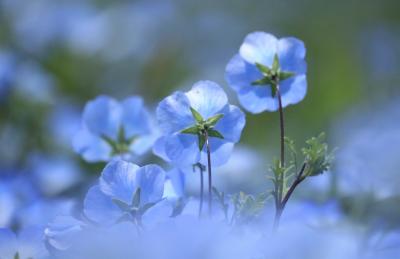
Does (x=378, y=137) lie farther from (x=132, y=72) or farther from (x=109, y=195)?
(x=132, y=72)

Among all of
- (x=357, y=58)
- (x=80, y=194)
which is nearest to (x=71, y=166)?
(x=80, y=194)

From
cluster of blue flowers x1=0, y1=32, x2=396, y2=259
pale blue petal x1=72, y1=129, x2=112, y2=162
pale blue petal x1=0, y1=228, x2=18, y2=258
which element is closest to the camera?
cluster of blue flowers x1=0, y1=32, x2=396, y2=259

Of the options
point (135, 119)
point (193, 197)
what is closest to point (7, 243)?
point (193, 197)

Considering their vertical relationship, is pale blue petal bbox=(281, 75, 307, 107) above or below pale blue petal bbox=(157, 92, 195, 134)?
above

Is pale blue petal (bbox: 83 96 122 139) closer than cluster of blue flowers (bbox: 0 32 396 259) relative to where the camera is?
No

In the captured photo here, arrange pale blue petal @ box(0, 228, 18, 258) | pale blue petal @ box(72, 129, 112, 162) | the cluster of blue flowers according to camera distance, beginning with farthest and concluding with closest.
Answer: pale blue petal @ box(72, 129, 112, 162), pale blue petal @ box(0, 228, 18, 258), the cluster of blue flowers

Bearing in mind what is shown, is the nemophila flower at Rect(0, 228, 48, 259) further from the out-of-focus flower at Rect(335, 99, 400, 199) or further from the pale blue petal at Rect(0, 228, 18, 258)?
the out-of-focus flower at Rect(335, 99, 400, 199)

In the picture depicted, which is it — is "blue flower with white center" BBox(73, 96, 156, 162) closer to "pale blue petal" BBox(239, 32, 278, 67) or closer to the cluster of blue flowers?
the cluster of blue flowers

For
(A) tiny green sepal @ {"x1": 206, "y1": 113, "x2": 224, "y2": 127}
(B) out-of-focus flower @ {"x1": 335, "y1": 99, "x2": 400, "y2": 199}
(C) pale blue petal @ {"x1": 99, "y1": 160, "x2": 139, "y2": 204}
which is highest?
(A) tiny green sepal @ {"x1": 206, "y1": 113, "x2": 224, "y2": 127}

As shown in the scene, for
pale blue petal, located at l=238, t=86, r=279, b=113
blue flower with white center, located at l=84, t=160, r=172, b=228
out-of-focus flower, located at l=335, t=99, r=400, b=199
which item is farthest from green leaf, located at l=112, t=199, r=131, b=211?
out-of-focus flower, located at l=335, t=99, r=400, b=199
